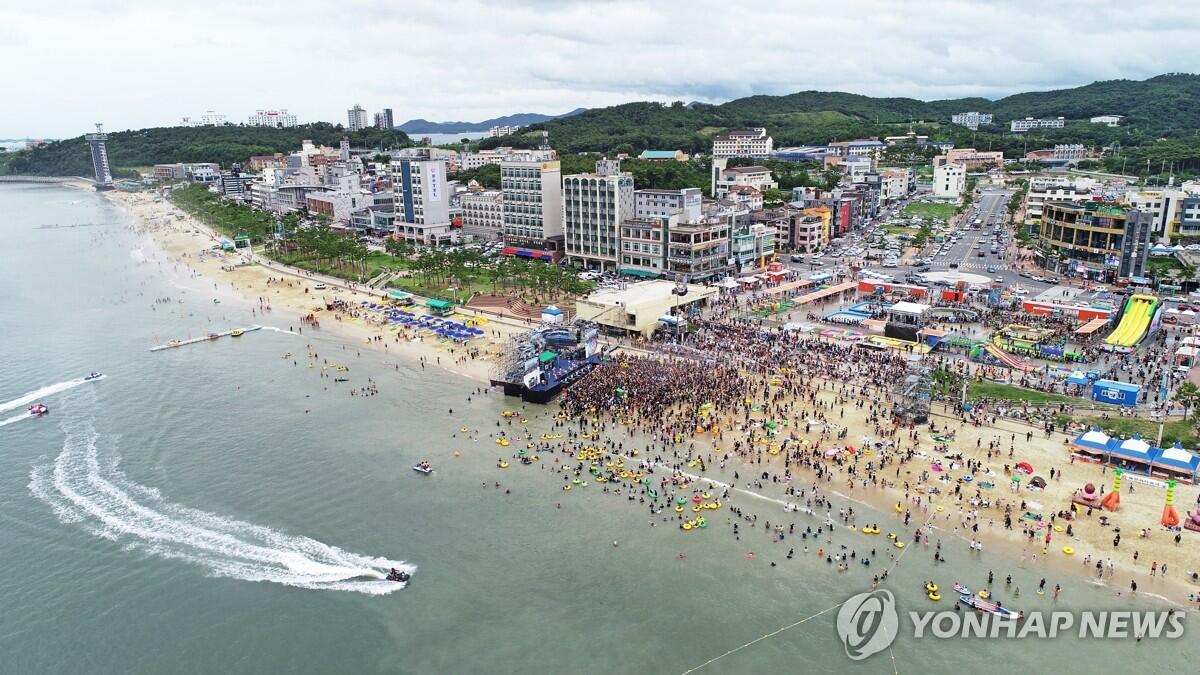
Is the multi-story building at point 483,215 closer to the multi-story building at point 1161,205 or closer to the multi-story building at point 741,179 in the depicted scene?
the multi-story building at point 741,179

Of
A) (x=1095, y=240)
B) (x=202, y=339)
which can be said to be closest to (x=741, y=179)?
(x=1095, y=240)

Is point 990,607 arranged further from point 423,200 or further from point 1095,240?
point 423,200

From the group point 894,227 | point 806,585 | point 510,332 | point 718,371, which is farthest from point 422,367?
point 894,227

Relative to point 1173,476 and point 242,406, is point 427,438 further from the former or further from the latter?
point 1173,476

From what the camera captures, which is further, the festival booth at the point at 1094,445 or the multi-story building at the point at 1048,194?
the multi-story building at the point at 1048,194

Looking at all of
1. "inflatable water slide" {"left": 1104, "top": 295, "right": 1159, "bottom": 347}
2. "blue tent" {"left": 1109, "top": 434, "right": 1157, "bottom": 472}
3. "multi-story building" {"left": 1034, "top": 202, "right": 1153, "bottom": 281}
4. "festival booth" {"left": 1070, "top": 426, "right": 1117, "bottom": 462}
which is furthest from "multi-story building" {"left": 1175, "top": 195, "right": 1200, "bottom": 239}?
"blue tent" {"left": 1109, "top": 434, "right": 1157, "bottom": 472}

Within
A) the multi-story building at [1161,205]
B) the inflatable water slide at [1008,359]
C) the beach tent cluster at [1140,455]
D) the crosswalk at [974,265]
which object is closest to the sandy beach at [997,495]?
the beach tent cluster at [1140,455]
